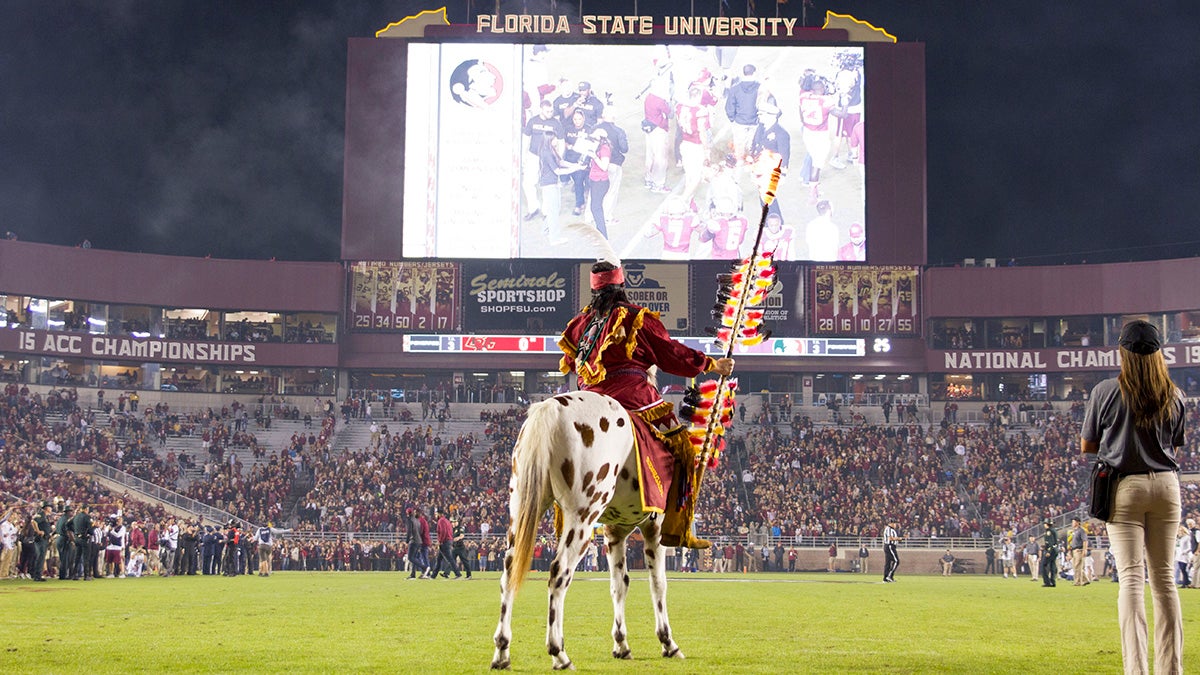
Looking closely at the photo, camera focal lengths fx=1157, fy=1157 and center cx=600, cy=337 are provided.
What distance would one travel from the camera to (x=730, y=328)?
1175 cm

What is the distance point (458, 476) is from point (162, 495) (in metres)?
12.9

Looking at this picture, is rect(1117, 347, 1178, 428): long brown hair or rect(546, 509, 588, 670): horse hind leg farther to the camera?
rect(546, 509, 588, 670): horse hind leg

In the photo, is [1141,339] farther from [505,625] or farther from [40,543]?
[40,543]

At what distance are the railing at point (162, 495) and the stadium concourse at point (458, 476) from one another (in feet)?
0.28

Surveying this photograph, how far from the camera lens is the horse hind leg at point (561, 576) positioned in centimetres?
936

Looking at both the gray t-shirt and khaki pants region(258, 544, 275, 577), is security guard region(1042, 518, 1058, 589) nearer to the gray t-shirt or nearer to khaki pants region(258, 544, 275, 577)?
khaki pants region(258, 544, 275, 577)

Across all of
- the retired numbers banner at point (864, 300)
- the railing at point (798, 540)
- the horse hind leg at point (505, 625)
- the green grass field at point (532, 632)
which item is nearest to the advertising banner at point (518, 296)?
the retired numbers banner at point (864, 300)

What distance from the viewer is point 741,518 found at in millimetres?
48500

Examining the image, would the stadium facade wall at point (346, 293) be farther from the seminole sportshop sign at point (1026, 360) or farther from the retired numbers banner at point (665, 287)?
the retired numbers banner at point (665, 287)

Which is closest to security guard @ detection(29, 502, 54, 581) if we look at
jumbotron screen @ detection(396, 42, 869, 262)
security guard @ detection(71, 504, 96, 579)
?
security guard @ detection(71, 504, 96, 579)

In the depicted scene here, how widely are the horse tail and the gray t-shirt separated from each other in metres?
4.03

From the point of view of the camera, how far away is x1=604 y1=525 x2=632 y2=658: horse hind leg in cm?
1052

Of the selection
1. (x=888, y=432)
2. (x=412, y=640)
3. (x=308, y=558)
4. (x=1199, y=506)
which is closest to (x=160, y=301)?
(x=308, y=558)

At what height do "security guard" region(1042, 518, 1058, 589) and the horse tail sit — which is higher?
the horse tail
